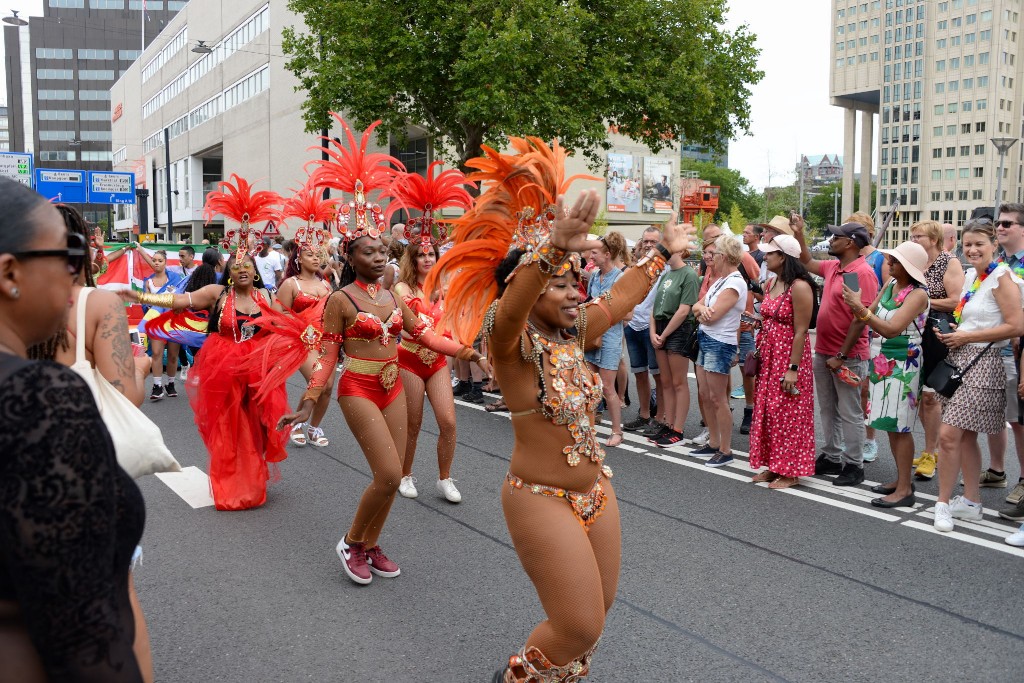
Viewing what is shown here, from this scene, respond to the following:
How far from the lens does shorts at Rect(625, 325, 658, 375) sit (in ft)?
29.6

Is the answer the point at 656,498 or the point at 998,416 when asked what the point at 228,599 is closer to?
the point at 656,498

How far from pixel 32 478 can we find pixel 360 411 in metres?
3.52

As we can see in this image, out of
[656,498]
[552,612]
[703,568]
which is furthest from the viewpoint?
[656,498]

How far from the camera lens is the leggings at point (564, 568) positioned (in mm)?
2867

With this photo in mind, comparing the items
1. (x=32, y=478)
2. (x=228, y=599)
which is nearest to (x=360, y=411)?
(x=228, y=599)

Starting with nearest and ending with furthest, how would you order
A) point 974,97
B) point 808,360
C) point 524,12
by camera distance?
point 808,360 → point 524,12 → point 974,97

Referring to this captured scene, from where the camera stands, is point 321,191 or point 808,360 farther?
point 321,191

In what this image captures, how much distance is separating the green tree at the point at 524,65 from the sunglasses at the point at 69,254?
799 inches

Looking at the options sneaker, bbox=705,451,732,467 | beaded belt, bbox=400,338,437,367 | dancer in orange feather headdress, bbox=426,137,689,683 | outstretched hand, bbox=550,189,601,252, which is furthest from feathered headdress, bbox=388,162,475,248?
sneaker, bbox=705,451,732,467

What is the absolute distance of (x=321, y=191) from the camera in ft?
27.5

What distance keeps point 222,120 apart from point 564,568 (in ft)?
172

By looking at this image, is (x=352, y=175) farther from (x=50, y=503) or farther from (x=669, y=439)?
(x=50, y=503)

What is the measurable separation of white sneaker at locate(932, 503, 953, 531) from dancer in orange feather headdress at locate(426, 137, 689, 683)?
3412 mm

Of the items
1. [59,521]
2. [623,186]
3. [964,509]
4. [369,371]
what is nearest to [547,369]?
[59,521]
